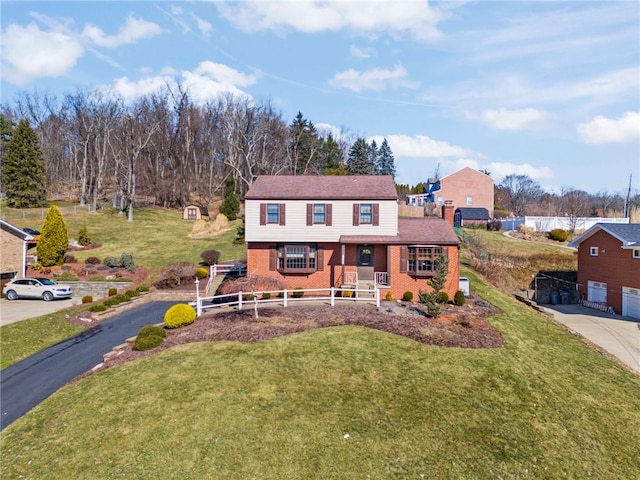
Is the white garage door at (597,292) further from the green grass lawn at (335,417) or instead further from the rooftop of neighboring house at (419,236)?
the green grass lawn at (335,417)

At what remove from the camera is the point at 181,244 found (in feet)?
137

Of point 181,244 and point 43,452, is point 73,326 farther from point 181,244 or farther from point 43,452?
point 181,244

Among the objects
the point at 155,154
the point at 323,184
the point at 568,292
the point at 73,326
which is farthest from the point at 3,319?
the point at 155,154

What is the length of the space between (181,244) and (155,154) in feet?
120

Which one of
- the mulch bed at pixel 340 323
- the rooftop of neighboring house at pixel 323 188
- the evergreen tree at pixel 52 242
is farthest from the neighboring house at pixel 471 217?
the evergreen tree at pixel 52 242

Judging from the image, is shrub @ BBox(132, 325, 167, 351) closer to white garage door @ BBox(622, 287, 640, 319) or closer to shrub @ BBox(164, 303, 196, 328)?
shrub @ BBox(164, 303, 196, 328)

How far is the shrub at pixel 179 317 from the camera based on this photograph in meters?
17.8

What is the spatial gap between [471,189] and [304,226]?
44710mm

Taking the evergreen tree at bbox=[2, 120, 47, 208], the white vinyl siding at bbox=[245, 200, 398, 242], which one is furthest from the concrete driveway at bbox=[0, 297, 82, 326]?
the evergreen tree at bbox=[2, 120, 47, 208]

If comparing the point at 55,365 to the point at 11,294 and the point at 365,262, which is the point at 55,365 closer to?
the point at 11,294

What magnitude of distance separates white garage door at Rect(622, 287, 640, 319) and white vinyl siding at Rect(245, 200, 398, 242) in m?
18.2

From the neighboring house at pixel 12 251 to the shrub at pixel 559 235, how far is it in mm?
52709

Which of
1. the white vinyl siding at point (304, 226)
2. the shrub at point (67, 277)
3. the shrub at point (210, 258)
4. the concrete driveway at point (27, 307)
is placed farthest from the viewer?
the shrub at point (210, 258)

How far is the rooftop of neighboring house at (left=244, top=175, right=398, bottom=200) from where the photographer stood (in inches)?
951
